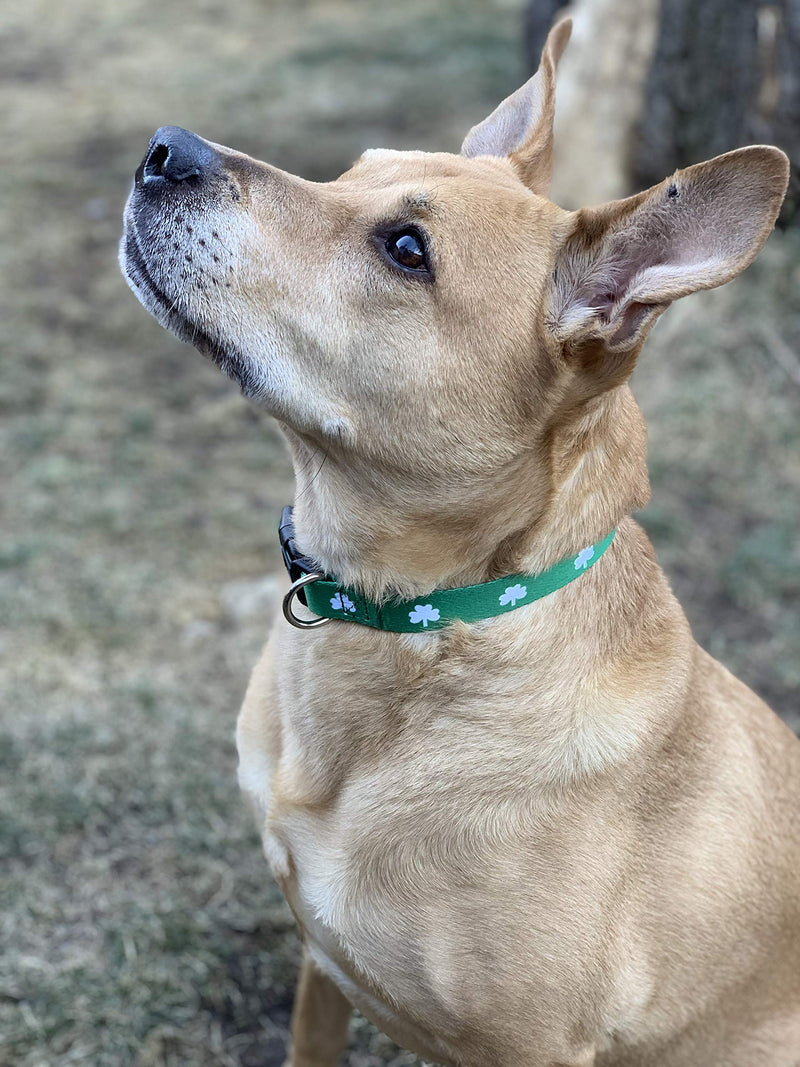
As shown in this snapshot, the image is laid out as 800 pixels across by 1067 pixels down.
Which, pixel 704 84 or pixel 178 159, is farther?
pixel 704 84

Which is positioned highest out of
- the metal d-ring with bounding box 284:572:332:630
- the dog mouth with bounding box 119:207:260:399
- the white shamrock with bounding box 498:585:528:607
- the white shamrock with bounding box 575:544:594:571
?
the dog mouth with bounding box 119:207:260:399

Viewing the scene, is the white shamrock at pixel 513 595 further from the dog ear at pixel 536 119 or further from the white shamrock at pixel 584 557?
the dog ear at pixel 536 119

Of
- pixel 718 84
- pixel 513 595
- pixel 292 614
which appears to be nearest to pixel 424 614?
pixel 513 595

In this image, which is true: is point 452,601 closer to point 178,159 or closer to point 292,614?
point 292,614

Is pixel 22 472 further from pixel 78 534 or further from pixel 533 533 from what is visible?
pixel 533 533

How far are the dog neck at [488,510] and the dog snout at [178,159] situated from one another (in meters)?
0.63

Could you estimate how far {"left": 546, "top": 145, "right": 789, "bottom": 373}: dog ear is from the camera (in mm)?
1931

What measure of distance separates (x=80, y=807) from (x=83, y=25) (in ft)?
40.1

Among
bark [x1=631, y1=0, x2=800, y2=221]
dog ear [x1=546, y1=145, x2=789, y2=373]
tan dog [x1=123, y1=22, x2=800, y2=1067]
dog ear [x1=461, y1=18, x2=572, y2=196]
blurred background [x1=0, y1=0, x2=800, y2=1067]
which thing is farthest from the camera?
bark [x1=631, y1=0, x2=800, y2=221]

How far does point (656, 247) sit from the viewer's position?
2137 millimetres

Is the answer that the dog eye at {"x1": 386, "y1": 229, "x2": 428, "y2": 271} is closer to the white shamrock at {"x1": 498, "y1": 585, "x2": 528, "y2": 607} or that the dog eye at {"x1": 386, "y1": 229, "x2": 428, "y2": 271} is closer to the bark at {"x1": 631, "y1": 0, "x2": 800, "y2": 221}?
the white shamrock at {"x1": 498, "y1": 585, "x2": 528, "y2": 607}

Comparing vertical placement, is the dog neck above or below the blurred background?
above

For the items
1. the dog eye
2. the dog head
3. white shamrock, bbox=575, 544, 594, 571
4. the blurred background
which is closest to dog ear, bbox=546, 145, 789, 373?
the dog head

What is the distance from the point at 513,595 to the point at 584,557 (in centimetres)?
19
